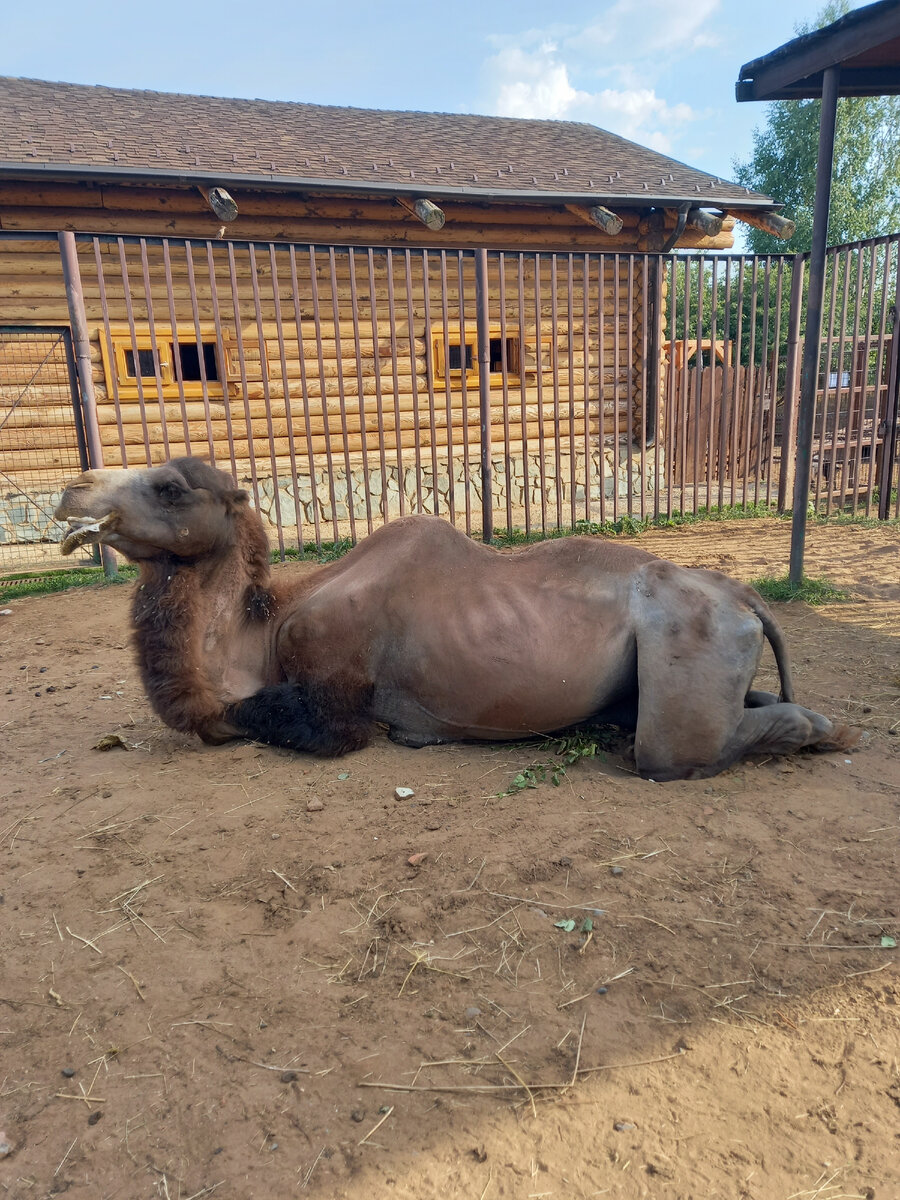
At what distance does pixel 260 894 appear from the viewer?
2.80 metres

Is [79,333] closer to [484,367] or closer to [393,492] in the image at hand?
[484,367]

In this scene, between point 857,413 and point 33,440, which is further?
point 857,413

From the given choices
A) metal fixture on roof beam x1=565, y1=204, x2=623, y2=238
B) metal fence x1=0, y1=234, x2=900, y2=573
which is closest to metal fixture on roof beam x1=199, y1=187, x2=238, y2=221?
metal fence x1=0, y1=234, x2=900, y2=573

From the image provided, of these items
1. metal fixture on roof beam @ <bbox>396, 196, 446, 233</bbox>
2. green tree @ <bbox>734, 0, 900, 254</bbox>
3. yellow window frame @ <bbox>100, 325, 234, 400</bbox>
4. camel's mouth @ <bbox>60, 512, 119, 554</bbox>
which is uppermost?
green tree @ <bbox>734, 0, 900, 254</bbox>

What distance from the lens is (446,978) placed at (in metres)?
2.38

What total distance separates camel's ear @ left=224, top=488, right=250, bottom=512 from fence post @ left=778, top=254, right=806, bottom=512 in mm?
8971

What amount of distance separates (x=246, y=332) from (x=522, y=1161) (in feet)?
36.1

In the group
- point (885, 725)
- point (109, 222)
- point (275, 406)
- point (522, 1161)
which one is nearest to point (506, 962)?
point (522, 1161)

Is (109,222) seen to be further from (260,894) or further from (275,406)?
(260,894)

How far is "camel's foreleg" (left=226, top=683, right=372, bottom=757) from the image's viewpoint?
12.7 feet

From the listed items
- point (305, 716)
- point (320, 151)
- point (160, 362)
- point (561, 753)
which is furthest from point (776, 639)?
point (320, 151)

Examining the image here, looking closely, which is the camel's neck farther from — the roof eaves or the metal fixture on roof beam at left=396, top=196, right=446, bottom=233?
the metal fixture on roof beam at left=396, top=196, right=446, bottom=233

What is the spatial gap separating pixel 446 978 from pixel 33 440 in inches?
410

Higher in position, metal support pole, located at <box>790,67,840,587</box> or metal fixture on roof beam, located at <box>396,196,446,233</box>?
metal fixture on roof beam, located at <box>396,196,446,233</box>
